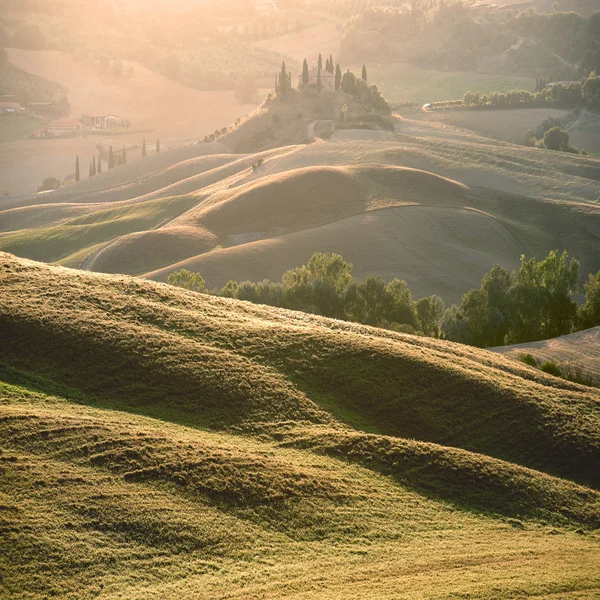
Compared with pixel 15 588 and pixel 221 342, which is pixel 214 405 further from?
pixel 15 588

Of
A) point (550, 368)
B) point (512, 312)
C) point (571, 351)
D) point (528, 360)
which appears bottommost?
point (571, 351)

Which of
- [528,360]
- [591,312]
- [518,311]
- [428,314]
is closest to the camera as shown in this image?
[528,360]

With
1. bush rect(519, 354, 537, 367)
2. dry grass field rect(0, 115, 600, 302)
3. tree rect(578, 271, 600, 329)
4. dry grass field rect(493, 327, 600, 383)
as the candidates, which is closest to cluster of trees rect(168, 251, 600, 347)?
tree rect(578, 271, 600, 329)

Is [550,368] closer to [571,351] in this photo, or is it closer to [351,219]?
[571,351]

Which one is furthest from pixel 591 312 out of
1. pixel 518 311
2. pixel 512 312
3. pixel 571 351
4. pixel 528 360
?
pixel 528 360

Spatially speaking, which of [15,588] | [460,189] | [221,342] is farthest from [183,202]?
[15,588]

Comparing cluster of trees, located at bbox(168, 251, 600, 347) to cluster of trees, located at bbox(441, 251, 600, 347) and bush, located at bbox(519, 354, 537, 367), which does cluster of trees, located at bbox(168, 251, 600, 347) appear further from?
bush, located at bbox(519, 354, 537, 367)
